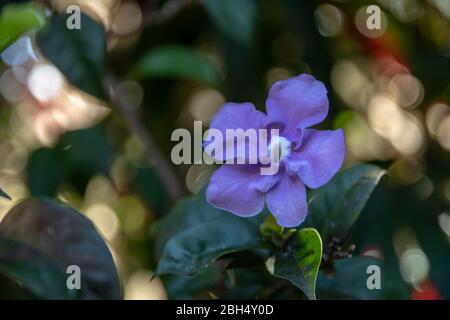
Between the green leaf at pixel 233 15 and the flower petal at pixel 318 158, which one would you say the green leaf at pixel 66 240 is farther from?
the green leaf at pixel 233 15

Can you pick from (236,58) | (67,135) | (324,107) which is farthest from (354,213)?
(67,135)

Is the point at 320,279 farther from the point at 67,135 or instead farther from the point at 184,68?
the point at 67,135

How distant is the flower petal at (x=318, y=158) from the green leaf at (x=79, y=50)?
0.54 meters

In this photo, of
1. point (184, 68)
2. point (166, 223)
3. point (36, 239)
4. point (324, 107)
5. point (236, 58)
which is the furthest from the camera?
point (236, 58)

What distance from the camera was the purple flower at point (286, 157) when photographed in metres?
0.82

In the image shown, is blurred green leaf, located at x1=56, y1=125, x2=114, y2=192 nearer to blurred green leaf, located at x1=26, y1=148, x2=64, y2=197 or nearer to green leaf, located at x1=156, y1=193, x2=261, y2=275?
blurred green leaf, located at x1=26, y1=148, x2=64, y2=197

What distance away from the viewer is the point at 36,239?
1.10 m

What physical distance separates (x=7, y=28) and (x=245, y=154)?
0.38 metres

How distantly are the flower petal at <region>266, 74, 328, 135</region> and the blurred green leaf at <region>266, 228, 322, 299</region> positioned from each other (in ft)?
0.42

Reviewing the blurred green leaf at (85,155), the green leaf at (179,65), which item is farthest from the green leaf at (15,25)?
the blurred green leaf at (85,155)

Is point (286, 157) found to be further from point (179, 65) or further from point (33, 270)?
point (179, 65)

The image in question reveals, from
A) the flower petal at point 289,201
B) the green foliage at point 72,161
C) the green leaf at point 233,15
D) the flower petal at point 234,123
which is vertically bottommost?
the green foliage at point 72,161

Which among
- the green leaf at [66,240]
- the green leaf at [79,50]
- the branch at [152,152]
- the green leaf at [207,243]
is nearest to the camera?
the green leaf at [207,243]
